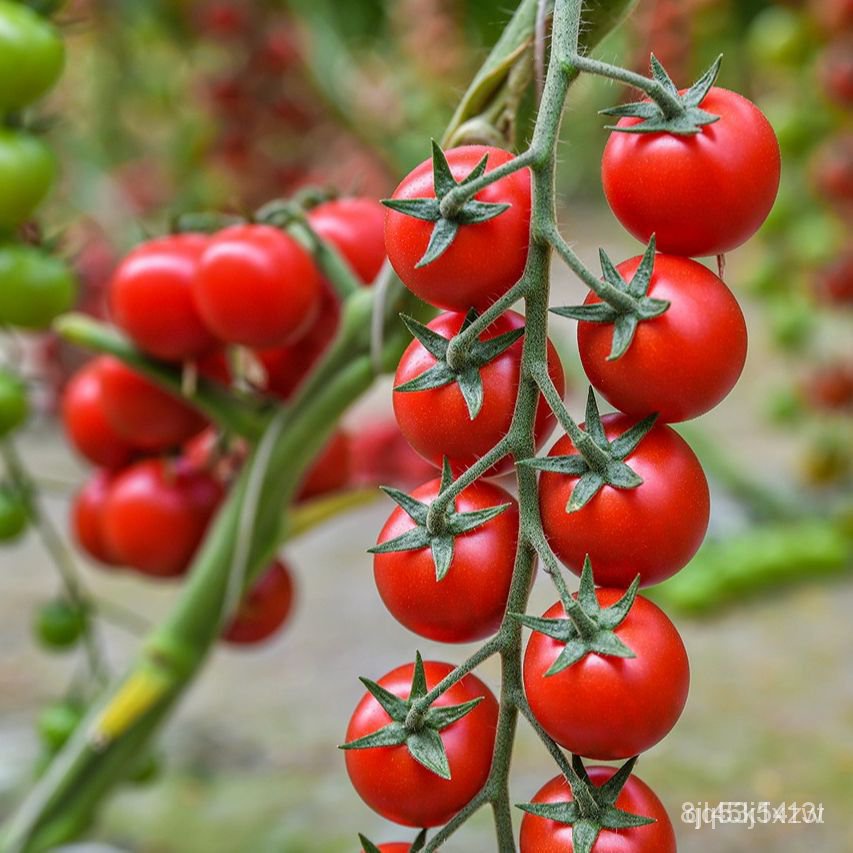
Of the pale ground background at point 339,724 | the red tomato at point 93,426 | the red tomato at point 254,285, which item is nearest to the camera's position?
the red tomato at point 254,285

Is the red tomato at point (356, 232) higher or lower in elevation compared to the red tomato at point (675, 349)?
higher

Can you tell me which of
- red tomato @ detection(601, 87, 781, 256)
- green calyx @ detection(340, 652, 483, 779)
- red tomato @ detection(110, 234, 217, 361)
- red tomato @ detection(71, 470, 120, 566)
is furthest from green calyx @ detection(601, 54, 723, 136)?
red tomato @ detection(71, 470, 120, 566)

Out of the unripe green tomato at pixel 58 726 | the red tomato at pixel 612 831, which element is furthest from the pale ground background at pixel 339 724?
the red tomato at pixel 612 831

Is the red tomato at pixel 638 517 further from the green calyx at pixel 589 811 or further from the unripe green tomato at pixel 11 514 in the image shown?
the unripe green tomato at pixel 11 514

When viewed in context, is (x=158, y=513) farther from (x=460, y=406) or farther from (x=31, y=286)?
(x=460, y=406)

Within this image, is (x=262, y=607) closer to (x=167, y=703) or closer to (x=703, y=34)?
(x=167, y=703)

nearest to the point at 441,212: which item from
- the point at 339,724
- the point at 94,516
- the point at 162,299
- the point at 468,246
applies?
the point at 468,246

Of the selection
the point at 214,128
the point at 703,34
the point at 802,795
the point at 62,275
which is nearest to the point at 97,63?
the point at 214,128
